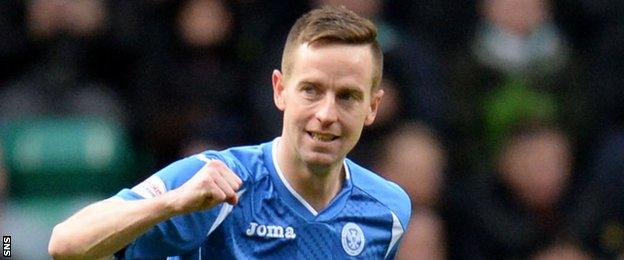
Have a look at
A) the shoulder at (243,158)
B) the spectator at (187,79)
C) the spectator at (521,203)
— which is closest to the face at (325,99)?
the shoulder at (243,158)

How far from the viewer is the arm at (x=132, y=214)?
4645mm

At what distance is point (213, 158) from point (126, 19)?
4.46 metres

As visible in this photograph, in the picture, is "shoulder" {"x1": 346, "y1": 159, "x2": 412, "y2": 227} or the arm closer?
the arm

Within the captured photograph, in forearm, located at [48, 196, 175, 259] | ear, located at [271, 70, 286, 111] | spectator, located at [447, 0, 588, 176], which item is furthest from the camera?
spectator, located at [447, 0, 588, 176]

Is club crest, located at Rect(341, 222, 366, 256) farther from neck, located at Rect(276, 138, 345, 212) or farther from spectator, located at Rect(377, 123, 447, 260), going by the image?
spectator, located at Rect(377, 123, 447, 260)

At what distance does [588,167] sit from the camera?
9414 mm

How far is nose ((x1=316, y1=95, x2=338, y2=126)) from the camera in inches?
207

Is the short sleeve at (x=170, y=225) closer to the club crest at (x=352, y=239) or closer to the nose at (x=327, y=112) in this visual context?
the nose at (x=327, y=112)

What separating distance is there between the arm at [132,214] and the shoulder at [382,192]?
3.44 feet

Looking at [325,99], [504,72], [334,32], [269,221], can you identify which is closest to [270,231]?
[269,221]

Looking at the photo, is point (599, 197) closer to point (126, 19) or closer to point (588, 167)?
point (588, 167)

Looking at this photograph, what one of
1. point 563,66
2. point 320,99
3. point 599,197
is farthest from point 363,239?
point 563,66

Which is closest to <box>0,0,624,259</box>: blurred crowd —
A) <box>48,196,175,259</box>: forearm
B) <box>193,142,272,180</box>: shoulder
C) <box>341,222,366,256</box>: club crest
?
<box>341,222,366,256</box>: club crest

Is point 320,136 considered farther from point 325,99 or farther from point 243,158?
point 243,158
